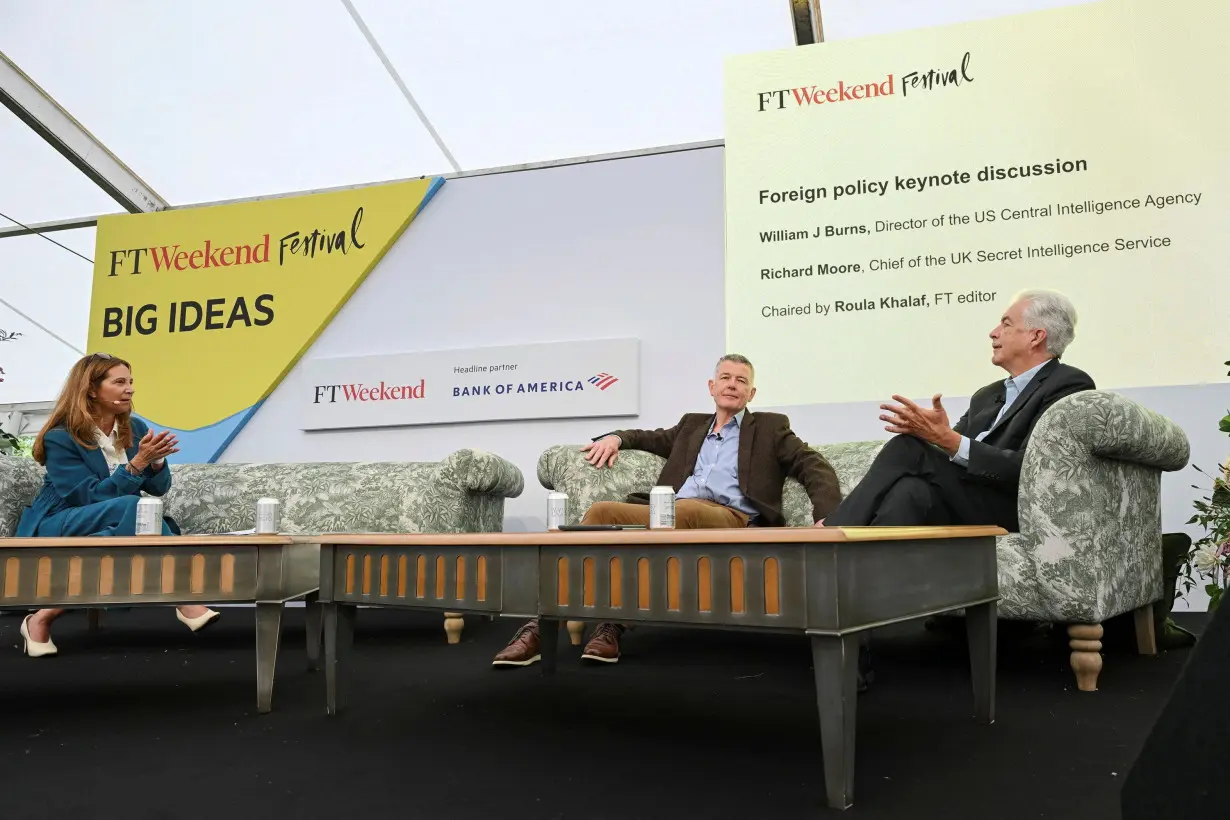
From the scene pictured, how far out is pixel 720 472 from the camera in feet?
9.66

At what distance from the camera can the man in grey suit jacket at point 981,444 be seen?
205 cm

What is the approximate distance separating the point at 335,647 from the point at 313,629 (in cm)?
64

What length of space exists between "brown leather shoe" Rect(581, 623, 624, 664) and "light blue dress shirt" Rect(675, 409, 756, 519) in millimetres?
556

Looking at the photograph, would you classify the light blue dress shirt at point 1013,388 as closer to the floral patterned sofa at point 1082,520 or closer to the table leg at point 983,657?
the floral patterned sofa at point 1082,520

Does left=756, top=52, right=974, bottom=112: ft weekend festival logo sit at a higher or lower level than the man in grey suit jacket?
higher

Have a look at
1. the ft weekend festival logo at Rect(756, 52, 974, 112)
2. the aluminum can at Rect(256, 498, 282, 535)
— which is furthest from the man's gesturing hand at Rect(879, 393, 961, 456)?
the ft weekend festival logo at Rect(756, 52, 974, 112)

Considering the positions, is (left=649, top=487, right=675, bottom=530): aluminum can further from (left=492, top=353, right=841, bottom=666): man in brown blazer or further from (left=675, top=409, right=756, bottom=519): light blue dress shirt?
(left=675, top=409, right=756, bottom=519): light blue dress shirt

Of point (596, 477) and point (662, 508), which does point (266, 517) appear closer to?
point (662, 508)

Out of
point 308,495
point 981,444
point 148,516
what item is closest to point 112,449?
point 308,495

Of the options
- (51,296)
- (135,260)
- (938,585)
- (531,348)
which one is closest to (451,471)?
(531,348)

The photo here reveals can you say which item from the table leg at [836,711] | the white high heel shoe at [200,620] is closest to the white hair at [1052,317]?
the table leg at [836,711]

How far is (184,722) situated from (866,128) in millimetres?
3444

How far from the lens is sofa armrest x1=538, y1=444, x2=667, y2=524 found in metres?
3.19

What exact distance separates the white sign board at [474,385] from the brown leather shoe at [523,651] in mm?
1739
